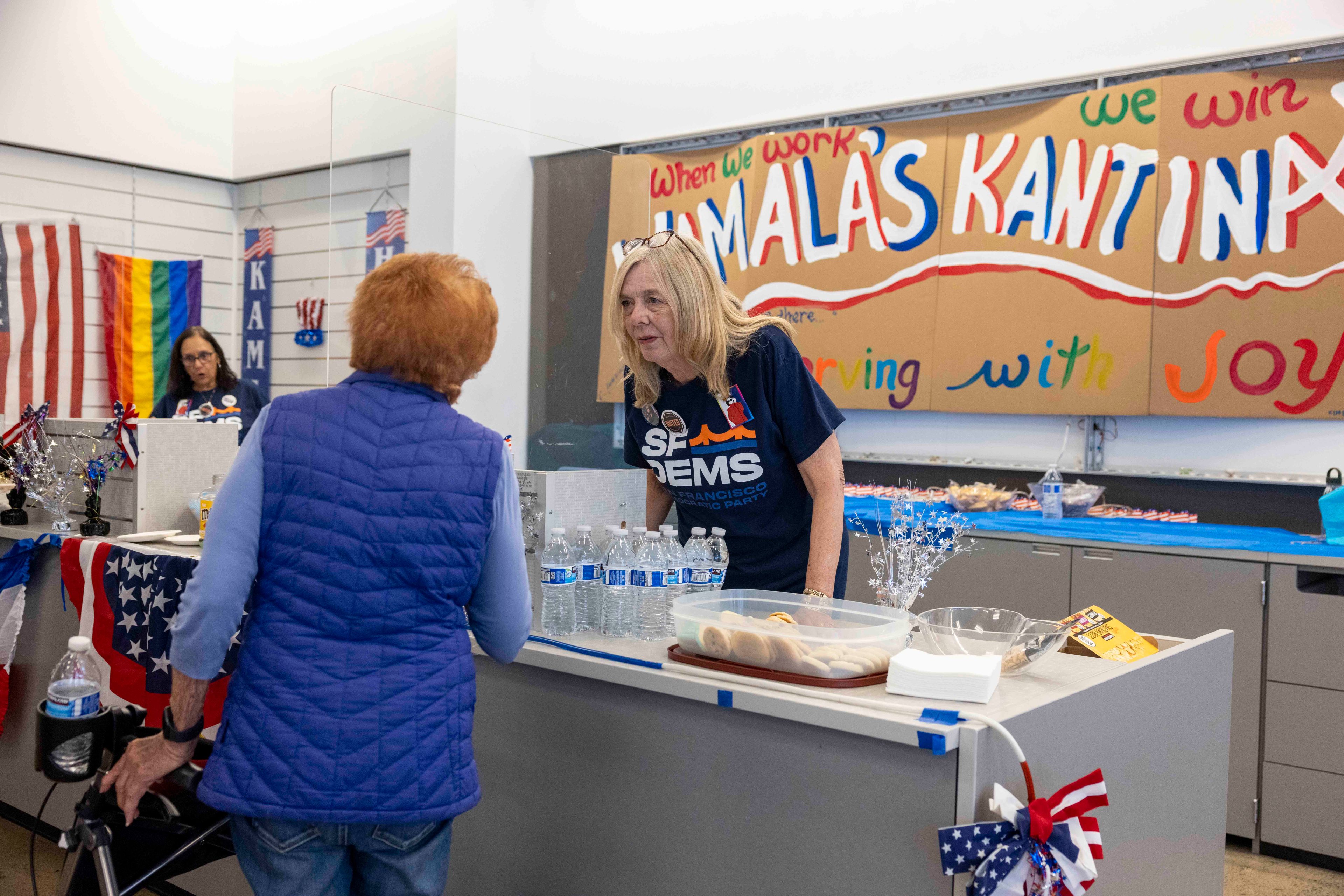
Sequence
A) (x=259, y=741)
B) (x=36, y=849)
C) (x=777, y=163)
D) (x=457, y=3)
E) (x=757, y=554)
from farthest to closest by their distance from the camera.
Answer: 1. (x=457, y=3)
2. (x=777, y=163)
3. (x=36, y=849)
4. (x=757, y=554)
5. (x=259, y=741)

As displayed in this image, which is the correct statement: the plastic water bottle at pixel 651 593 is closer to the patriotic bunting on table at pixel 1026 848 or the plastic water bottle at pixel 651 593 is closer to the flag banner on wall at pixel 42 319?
the patriotic bunting on table at pixel 1026 848

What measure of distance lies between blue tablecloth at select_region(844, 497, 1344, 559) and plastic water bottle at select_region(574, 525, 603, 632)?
6.66 ft

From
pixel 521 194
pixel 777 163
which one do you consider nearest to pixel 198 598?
pixel 521 194

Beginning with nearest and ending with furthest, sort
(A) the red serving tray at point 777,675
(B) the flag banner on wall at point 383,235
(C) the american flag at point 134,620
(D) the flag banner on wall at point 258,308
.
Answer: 1. (A) the red serving tray at point 777,675
2. (C) the american flag at point 134,620
3. (B) the flag banner on wall at point 383,235
4. (D) the flag banner on wall at point 258,308

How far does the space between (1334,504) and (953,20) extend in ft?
7.91

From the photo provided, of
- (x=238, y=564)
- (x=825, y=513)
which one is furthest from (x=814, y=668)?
(x=238, y=564)

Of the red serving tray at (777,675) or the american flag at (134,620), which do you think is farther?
the american flag at (134,620)

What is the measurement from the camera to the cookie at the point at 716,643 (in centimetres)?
172

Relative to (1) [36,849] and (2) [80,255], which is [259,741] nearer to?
(1) [36,849]

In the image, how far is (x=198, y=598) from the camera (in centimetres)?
141

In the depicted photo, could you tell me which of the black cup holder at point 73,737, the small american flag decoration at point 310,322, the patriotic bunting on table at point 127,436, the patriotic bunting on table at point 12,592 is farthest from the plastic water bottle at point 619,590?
the small american flag decoration at point 310,322

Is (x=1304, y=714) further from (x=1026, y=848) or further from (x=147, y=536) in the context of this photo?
(x=147, y=536)

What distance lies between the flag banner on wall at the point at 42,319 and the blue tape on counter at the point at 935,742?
567 centimetres

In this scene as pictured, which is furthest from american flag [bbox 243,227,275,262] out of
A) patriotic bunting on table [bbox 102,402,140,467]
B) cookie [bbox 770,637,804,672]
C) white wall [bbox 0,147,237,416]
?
cookie [bbox 770,637,804,672]
